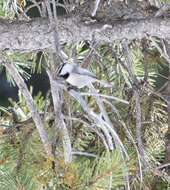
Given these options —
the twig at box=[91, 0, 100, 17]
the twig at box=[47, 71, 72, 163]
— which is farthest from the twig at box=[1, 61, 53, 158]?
the twig at box=[91, 0, 100, 17]

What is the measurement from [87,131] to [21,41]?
26 centimetres

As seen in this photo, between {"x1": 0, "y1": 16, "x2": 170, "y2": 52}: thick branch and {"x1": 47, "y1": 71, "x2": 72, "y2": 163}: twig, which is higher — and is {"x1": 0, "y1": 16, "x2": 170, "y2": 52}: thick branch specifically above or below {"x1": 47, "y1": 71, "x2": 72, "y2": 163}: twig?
above

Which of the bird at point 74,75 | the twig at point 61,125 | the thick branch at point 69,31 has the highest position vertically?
the thick branch at point 69,31

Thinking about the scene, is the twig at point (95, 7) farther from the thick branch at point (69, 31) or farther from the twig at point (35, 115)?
the twig at point (35, 115)

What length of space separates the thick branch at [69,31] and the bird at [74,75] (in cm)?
8

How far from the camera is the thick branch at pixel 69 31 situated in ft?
2.02

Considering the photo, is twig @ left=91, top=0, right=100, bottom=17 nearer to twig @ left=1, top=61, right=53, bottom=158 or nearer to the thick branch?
the thick branch

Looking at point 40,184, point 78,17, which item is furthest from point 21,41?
point 40,184

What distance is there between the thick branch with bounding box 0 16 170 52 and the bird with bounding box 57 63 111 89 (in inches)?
3.1

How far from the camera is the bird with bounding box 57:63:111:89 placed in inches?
21.3

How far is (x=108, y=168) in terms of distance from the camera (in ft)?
2.11

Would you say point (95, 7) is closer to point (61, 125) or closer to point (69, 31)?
point (69, 31)

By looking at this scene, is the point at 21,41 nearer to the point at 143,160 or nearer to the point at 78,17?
the point at 78,17

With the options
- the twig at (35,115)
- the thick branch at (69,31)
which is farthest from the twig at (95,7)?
the twig at (35,115)
